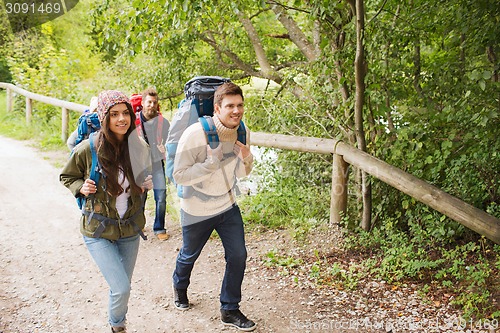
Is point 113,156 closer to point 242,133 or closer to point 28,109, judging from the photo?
point 242,133

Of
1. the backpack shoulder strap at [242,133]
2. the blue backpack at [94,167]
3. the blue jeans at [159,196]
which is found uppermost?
the backpack shoulder strap at [242,133]

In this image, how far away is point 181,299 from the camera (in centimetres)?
410

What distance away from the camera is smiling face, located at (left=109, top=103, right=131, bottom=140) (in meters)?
3.15

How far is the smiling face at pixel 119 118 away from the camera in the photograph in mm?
3151

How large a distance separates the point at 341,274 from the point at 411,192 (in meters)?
1.02

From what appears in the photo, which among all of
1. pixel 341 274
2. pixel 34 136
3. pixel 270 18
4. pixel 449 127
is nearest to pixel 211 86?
pixel 341 274

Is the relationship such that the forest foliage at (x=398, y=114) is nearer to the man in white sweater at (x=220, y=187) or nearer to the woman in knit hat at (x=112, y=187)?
the man in white sweater at (x=220, y=187)

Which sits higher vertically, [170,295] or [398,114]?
[398,114]

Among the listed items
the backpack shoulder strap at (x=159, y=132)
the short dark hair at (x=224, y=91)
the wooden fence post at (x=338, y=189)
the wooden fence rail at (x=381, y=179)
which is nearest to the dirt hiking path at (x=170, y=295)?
the wooden fence post at (x=338, y=189)

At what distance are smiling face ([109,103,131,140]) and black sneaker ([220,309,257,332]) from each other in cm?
162

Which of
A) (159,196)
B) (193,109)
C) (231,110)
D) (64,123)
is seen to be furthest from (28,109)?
(231,110)

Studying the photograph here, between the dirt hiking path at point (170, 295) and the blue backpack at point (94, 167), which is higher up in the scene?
the blue backpack at point (94, 167)

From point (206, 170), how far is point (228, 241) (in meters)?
0.62

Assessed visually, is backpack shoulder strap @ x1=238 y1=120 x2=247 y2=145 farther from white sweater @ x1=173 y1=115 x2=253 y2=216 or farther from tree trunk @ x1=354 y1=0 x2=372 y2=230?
tree trunk @ x1=354 y1=0 x2=372 y2=230
